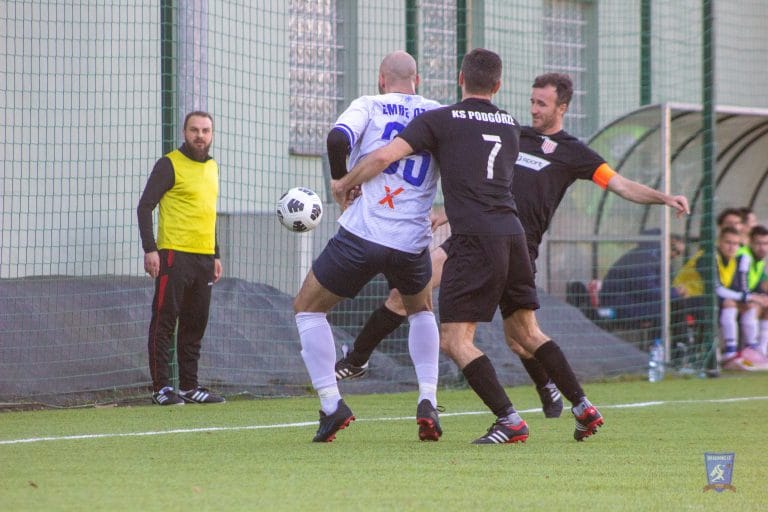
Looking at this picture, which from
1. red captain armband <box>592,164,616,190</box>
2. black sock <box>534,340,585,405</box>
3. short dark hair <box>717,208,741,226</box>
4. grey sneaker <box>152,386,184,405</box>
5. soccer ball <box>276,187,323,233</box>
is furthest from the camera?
short dark hair <box>717,208,741,226</box>

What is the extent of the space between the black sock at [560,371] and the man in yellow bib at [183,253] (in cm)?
365

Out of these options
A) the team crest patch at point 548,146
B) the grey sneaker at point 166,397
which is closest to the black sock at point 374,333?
the team crest patch at point 548,146

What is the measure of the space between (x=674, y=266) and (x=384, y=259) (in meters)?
8.65

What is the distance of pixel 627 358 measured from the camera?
45.5 ft

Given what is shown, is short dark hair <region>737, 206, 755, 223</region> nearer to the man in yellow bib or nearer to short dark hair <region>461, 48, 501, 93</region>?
the man in yellow bib

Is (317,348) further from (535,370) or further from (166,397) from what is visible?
(166,397)

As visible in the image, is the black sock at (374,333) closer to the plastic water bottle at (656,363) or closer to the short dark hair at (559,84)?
the short dark hair at (559,84)

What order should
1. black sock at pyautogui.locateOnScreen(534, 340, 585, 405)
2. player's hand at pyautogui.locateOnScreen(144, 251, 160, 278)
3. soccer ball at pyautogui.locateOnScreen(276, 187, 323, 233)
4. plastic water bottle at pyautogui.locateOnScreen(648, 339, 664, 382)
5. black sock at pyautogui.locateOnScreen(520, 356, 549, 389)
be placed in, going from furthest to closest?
1. plastic water bottle at pyautogui.locateOnScreen(648, 339, 664, 382)
2. player's hand at pyautogui.locateOnScreen(144, 251, 160, 278)
3. black sock at pyautogui.locateOnScreen(520, 356, 549, 389)
4. soccer ball at pyautogui.locateOnScreen(276, 187, 323, 233)
5. black sock at pyautogui.locateOnScreen(534, 340, 585, 405)

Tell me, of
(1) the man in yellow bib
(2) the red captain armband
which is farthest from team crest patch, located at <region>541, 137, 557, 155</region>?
(1) the man in yellow bib

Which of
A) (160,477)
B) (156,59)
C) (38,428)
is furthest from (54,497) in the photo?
(156,59)

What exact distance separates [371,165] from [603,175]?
1638 mm

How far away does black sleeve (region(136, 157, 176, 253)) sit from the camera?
10016 mm

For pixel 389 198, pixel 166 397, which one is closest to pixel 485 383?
pixel 389 198

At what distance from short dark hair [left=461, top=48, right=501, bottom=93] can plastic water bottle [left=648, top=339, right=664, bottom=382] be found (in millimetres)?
7329
